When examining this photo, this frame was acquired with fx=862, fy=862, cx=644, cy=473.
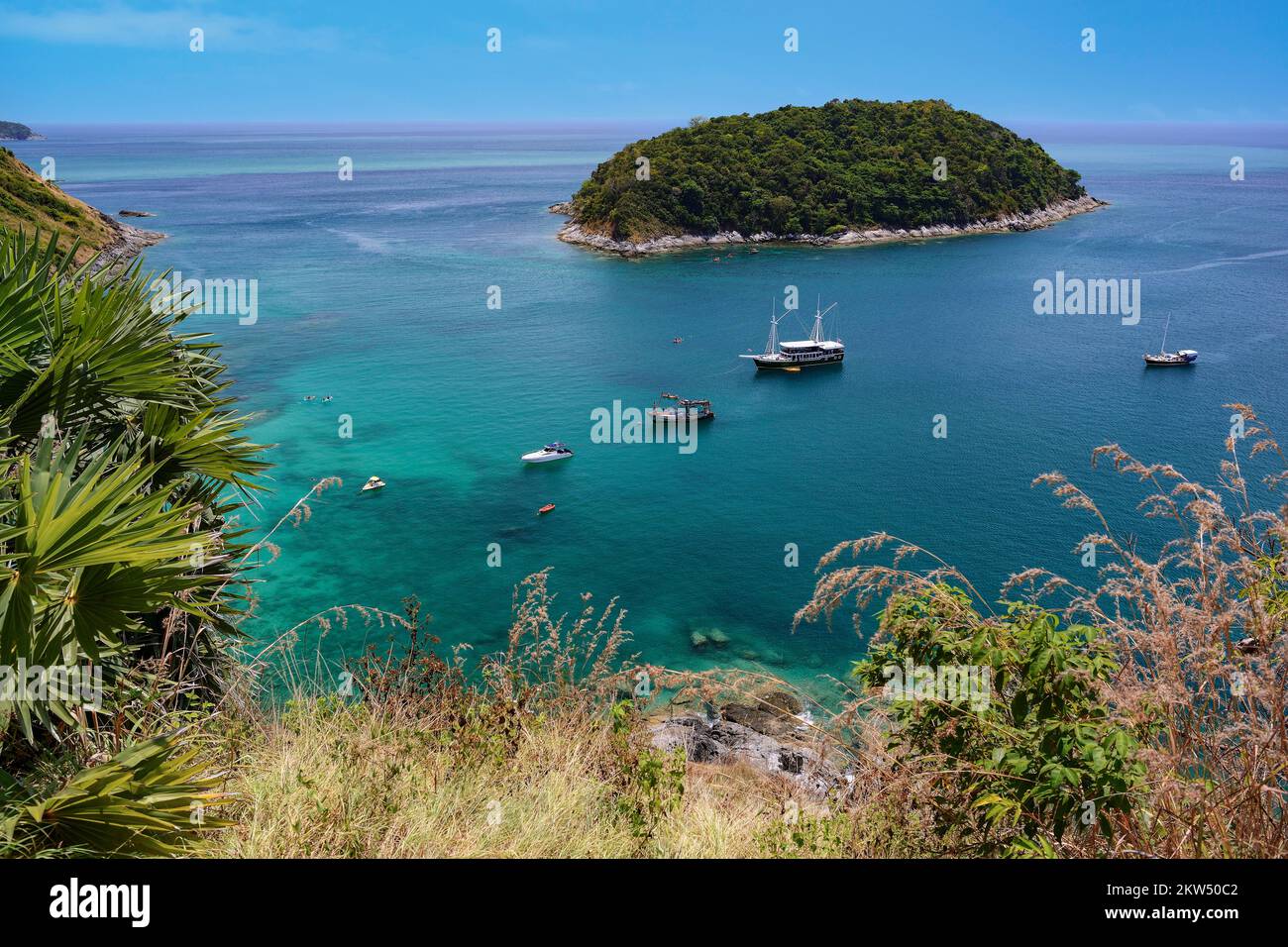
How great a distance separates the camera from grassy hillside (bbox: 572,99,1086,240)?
270ft

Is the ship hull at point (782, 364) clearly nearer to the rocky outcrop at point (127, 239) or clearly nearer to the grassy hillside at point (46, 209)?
the grassy hillside at point (46, 209)

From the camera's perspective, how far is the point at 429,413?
37844mm

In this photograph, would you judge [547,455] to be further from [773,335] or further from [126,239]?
[126,239]

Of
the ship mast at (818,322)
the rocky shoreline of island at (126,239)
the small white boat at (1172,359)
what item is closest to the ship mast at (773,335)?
the ship mast at (818,322)

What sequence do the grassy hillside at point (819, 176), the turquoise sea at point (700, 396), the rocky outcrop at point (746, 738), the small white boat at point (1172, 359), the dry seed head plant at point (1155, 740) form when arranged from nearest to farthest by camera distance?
1. the dry seed head plant at point (1155, 740)
2. the rocky outcrop at point (746, 738)
3. the turquoise sea at point (700, 396)
4. the small white boat at point (1172, 359)
5. the grassy hillside at point (819, 176)

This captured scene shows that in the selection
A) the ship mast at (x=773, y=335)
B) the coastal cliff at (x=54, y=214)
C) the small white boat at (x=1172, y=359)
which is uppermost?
the coastal cliff at (x=54, y=214)

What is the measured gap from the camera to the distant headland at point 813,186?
81.9m

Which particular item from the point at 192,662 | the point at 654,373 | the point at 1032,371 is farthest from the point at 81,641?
the point at 1032,371

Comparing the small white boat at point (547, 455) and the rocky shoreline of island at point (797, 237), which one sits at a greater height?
the rocky shoreline of island at point (797, 237)

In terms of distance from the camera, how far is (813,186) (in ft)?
285

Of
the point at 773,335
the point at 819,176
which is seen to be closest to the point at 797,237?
the point at 819,176

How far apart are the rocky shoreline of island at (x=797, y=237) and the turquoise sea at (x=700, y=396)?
3.40 meters

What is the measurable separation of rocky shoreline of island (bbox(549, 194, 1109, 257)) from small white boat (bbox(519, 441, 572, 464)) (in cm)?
4650
